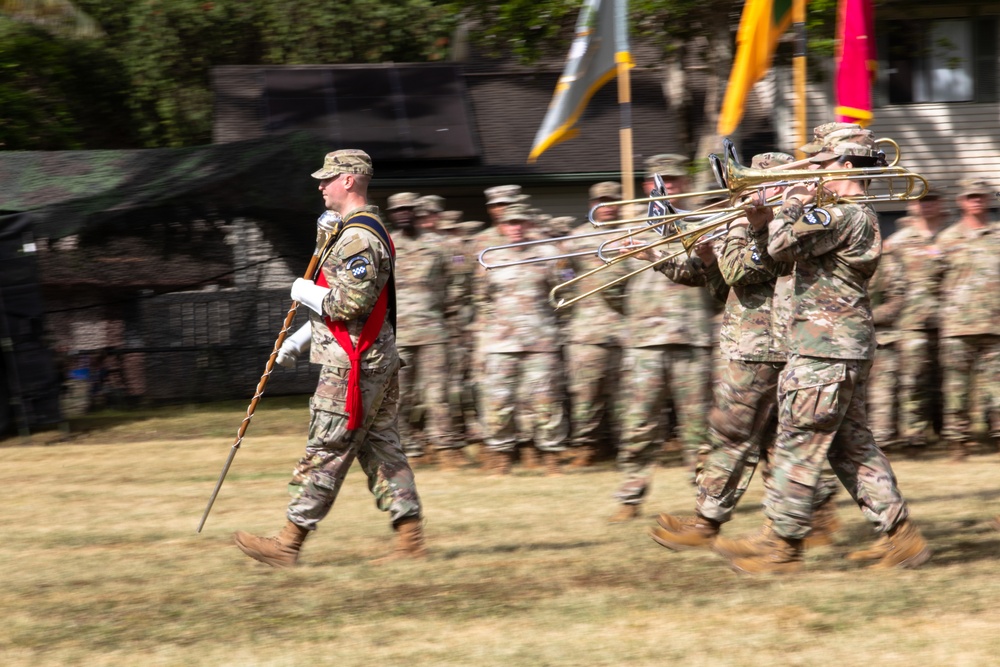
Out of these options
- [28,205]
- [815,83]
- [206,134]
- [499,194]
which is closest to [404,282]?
[499,194]

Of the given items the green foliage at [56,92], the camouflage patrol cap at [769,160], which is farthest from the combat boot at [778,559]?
the green foliage at [56,92]

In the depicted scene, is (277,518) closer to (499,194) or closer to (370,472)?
(370,472)

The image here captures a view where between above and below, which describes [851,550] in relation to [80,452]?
above

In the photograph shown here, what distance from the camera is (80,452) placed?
1105 centimetres

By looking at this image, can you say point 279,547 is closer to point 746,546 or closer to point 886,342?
point 746,546

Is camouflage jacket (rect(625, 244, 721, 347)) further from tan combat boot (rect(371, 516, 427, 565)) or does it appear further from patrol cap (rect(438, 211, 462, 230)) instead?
patrol cap (rect(438, 211, 462, 230))

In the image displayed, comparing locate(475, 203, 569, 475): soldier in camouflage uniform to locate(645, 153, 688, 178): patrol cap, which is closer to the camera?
locate(645, 153, 688, 178): patrol cap

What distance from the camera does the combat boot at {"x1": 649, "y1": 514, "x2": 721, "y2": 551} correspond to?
6199mm

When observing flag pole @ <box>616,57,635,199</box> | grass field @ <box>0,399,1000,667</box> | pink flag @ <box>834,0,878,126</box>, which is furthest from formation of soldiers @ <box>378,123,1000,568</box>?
pink flag @ <box>834,0,878,126</box>

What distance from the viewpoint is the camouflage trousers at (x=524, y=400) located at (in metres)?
9.49

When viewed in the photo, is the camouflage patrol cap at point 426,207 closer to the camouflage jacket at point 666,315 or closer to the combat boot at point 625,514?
the camouflage jacket at point 666,315

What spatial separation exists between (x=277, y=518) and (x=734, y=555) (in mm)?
3107

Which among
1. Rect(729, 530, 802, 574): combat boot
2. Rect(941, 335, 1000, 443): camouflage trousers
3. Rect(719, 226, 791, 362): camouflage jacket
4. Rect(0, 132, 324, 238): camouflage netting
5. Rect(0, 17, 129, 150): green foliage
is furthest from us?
Rect(0, 17, 129, 150): green foliage

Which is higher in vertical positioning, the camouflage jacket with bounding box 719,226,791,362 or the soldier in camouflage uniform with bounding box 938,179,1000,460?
the camouflage jacket with bounding box 719,226,791,362
